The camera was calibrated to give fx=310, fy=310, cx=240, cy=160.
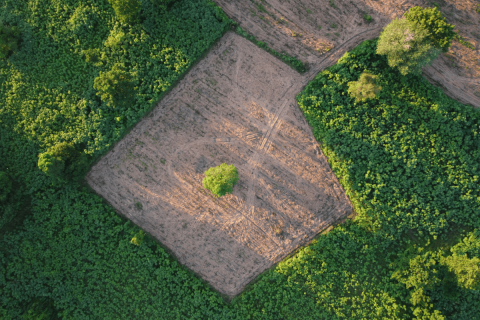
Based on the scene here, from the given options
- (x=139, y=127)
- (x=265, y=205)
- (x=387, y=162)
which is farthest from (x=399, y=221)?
(x=139, y=127)

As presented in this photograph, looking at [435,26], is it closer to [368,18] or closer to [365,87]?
[368,18]

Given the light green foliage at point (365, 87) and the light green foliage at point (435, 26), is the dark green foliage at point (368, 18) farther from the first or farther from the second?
the light green foliage at point (365, 87)

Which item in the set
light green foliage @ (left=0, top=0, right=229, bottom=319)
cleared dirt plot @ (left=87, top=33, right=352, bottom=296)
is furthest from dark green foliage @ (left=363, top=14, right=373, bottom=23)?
light green foliage @ (left=0, top=0, right=229, bottom=319)

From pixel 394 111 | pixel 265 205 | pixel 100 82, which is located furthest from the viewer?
pixel 265 205

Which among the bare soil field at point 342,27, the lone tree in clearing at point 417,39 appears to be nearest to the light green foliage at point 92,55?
the bare soil field at point 342,27

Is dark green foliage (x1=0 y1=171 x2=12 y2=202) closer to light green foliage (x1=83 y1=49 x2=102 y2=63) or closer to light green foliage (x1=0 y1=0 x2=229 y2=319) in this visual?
light green foliage (x1=0 y1=0 x2=229 y2=319)

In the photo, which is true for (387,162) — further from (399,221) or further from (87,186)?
(87,186)

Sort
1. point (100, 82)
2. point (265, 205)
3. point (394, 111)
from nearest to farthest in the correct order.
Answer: point (100, 82) < point (394, 111) < point (265, 205)
